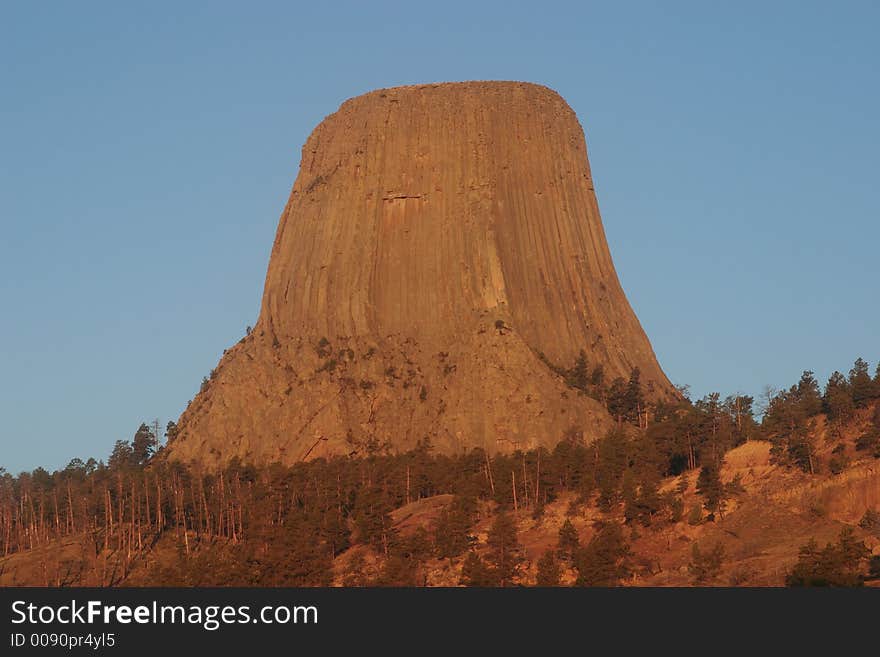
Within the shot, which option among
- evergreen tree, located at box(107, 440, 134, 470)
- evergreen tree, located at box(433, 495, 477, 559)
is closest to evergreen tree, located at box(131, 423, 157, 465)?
evergreen tree, located at box(107, 440, 134, 470)

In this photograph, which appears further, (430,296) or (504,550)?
(430,296)

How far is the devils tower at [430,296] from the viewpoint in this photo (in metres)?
154

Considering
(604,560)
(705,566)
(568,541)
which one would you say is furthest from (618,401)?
(705,566)

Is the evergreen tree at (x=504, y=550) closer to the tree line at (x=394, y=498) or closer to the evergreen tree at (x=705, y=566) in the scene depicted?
the tree line at (x=394, y=498)

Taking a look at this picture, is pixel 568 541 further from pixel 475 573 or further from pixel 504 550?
pixel 475 573

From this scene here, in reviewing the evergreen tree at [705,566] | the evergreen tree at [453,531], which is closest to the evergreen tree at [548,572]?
the evergreen tree at [705,566]

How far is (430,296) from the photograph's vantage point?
164m

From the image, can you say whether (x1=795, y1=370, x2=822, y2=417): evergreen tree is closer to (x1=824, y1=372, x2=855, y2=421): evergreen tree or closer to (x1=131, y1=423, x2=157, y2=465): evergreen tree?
(x1=824, y1=372, x2=855, y2=421): evergreen tree

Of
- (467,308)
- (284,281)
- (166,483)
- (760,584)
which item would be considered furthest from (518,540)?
(284,281)

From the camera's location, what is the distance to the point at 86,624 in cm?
6956

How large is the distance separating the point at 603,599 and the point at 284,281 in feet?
313

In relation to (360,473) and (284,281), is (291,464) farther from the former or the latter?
(284,281)

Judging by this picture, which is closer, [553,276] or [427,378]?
[427,378]

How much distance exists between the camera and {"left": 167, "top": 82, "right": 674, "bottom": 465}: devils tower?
153750 mm
